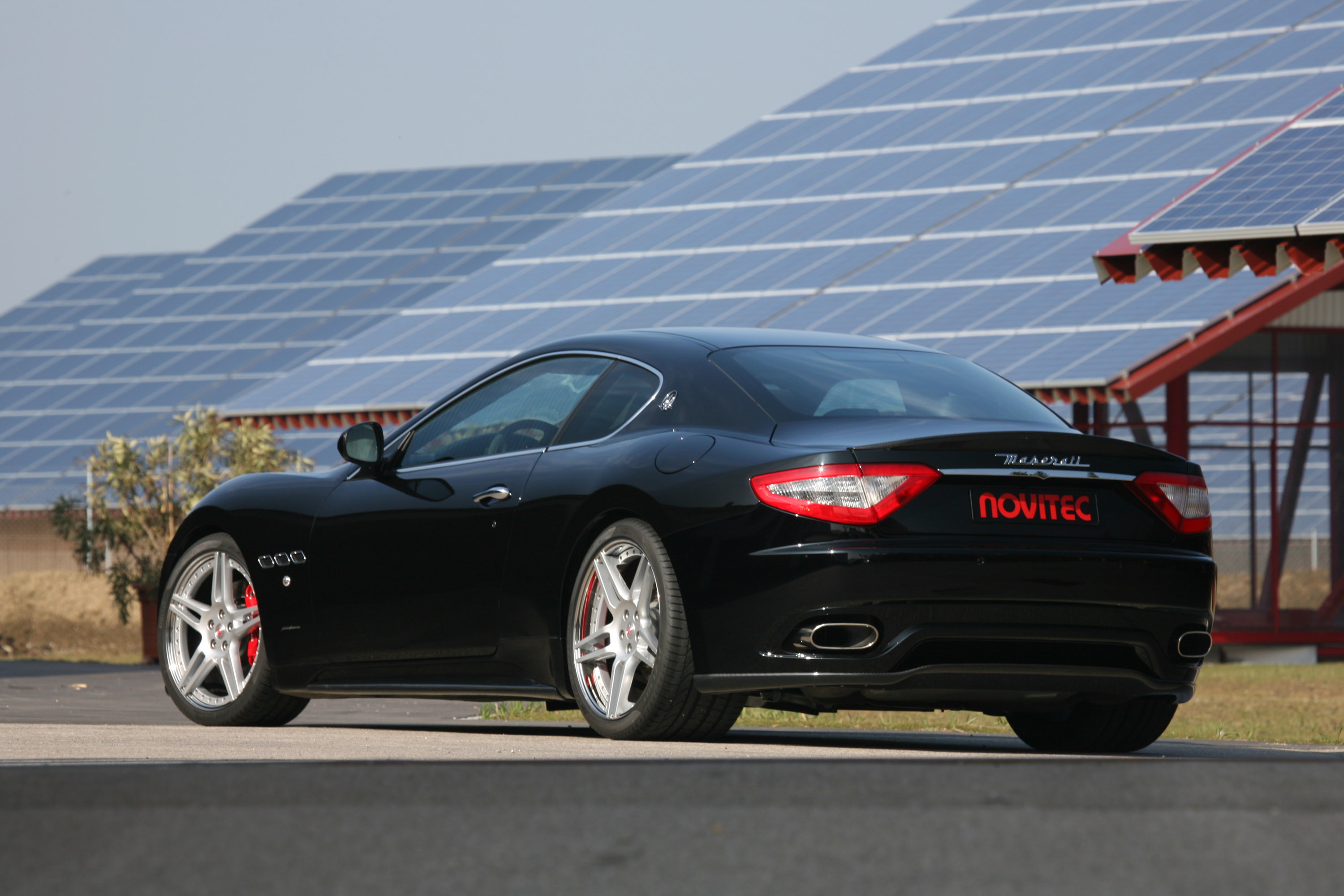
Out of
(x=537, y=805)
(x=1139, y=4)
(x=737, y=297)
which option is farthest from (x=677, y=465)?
(x=1139, y=4)

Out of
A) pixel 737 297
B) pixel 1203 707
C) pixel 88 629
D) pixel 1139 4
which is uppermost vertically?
pixel 1139 4

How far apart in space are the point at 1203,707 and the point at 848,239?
1063cm

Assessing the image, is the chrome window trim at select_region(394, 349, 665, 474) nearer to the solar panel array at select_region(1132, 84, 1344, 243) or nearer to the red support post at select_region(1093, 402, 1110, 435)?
the solar panel array at select_region(1132, 84, 1344, 243)

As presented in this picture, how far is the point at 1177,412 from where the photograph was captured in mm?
20406

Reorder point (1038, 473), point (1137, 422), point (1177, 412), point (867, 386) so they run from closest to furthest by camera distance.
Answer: point (1038, 473), point (867, 386), point (1177, 412), point (1137, 422)

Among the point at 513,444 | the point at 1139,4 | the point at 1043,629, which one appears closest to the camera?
the point at 1043,629

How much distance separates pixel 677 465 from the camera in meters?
6.09

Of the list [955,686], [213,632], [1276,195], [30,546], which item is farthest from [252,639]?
[30,546]

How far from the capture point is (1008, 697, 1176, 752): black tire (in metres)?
6.59

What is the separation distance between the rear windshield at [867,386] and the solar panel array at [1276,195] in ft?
19.2

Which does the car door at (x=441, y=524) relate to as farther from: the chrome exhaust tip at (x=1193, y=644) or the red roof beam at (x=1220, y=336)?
the red roof beam at (x=1220, y=336)

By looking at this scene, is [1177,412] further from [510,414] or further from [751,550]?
[751,550]

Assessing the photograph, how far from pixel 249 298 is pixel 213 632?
104 ft

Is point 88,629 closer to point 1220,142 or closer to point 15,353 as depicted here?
point 1220,142
